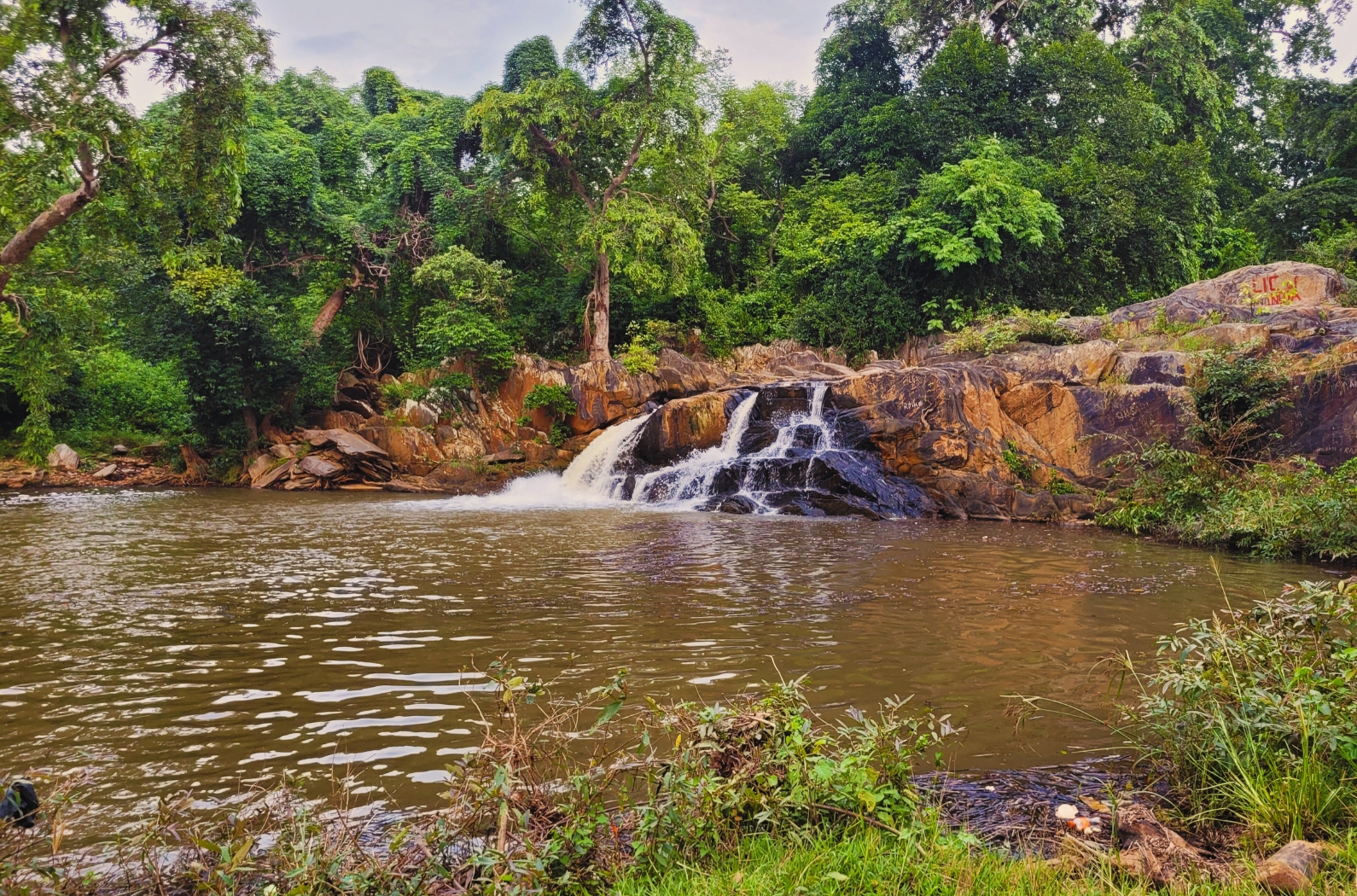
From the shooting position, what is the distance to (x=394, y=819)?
3.03 m

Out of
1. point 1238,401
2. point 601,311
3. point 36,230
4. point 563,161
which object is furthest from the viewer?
point 563,161

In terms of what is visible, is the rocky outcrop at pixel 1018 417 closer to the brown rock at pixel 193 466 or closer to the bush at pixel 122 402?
the brown rock at pixel 193 466

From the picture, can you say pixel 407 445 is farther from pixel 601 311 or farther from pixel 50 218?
pixel 50 218

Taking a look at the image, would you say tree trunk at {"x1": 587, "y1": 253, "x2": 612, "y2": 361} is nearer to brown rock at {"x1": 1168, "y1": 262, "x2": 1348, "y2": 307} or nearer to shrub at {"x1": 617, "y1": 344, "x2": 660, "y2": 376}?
shrub at {"x1": 617, "y1": 344, "x2": 660, "y2": 376}

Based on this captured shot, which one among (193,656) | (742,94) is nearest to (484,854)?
(193,656)

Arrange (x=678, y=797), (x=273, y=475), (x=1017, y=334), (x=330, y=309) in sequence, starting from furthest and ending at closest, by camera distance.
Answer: (x=330, y=309) < (x=273, y=475) < (x=1017, y=334) < (x=678, y=797)

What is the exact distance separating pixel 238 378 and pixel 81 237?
808cm

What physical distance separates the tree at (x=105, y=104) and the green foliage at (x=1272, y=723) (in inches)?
481

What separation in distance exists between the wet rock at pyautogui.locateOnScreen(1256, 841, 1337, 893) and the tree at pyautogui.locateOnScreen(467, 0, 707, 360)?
21.7 meters

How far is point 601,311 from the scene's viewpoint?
24.2 m

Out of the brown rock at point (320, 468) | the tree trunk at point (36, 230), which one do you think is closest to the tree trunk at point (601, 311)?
the brown rock at point (320, 468)

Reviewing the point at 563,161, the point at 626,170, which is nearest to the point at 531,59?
the point at 563,161

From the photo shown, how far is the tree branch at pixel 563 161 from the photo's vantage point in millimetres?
23922

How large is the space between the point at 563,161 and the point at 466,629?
21.6 meters
